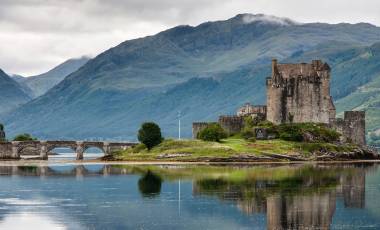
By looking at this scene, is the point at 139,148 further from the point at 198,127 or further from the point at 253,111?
the point at 253,111

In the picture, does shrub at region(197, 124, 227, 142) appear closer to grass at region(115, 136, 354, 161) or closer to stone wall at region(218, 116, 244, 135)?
grass at region(115, 136, 354, 161)

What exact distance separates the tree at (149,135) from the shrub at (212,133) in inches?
299

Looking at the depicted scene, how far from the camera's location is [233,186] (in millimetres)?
102938

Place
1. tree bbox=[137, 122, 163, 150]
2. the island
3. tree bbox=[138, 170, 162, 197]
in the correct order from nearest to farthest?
1. tree bbox=[138, 170, 162, 197]
2. the island
3. tree bbox=[137, 122, 163, 150]

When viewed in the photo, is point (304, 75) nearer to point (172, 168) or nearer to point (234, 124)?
point (234, 124)

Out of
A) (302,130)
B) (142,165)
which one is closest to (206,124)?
(302,130)

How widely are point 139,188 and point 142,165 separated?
48102 millimetres

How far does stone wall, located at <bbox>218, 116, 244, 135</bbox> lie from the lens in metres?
180

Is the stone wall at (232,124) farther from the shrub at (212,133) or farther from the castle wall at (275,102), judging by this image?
the shrub at (212,133)

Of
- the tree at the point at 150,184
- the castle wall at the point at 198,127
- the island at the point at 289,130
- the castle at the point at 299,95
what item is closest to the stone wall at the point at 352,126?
the island at the point at 289,130

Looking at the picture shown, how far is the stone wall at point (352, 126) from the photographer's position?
18000 cm

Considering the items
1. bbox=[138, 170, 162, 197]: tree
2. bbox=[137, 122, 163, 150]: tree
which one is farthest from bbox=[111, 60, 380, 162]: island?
bbox=[138, 170, 162, 197]: tree

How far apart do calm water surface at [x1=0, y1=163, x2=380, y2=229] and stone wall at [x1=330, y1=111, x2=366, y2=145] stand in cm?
4675

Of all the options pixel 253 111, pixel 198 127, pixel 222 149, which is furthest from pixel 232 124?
pixel 222 149
